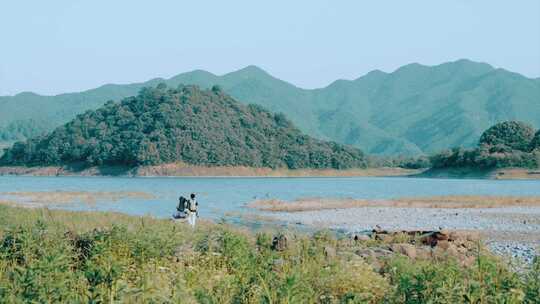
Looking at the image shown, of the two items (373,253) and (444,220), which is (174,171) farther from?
(373,253)

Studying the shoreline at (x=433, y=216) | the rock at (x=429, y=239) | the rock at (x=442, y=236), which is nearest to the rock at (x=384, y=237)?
the rock at (x=429, y=239)

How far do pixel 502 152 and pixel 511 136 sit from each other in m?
19.9

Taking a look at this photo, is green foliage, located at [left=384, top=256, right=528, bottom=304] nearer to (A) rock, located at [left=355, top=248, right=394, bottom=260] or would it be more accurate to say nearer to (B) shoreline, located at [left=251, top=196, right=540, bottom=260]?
(A) rock, located at [left=355, top=248, right=394, bottom=260]

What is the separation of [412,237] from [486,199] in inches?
1571

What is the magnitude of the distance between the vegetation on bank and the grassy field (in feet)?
463

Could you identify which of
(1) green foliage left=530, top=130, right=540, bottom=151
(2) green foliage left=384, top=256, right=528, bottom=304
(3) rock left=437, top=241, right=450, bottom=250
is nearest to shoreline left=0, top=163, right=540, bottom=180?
(1) green foliage left=530, top=130, right=540, bottom=151

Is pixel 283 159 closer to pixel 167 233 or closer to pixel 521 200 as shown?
pixel 521 200

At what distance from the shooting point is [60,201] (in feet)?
205

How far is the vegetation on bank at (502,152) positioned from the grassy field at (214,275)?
141240mm

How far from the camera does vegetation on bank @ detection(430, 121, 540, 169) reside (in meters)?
149

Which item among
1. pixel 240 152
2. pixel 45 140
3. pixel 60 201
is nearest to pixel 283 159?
pixel 240 152

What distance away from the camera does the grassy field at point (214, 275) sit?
9.66 metres

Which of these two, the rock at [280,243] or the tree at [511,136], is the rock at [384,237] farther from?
the tree at [511,136]

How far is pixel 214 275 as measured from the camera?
12.0m
